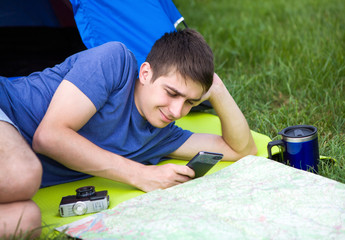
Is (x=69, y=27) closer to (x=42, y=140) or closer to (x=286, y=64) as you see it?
(x=286, y=64)

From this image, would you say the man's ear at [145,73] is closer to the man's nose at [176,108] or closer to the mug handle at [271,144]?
the man's nose at [176,108]

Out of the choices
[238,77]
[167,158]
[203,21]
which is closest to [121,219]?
[167,158]

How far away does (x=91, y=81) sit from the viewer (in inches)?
71.2

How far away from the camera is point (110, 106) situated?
6.34ft

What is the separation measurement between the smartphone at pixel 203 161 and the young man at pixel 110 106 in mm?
34

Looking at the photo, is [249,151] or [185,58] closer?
[185,58]


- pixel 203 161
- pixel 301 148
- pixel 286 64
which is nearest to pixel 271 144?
pixel 301 148

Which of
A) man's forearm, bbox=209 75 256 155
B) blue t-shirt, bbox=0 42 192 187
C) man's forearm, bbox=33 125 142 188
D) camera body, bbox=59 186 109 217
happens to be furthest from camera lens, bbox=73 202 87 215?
man's forearm, bbox=209 75 256 155

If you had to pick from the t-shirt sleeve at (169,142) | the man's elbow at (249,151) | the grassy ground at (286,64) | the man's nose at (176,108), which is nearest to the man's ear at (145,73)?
the man's nose at (176,108)

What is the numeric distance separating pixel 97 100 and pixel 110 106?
125 mm

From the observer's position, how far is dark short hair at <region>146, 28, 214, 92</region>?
1849 millimetres

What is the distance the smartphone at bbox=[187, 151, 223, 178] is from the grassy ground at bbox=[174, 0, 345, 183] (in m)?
0.54

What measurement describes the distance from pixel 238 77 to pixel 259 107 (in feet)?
1.53

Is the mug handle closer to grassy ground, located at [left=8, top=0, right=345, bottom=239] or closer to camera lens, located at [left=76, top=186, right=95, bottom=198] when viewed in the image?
grassy ground, located at [left=8, top=0, right=345, bottom=239]
